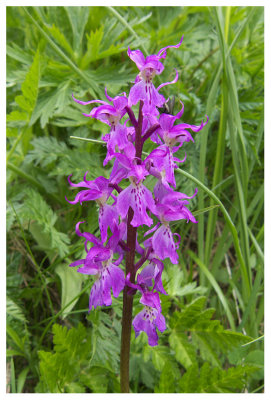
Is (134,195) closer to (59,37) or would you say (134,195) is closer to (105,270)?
(105,270)

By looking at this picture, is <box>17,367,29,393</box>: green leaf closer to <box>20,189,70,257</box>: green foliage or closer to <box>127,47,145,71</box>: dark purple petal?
<box>20,189,70,257</box>: green foliage

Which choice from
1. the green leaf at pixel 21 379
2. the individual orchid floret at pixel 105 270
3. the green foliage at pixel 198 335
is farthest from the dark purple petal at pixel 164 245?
the green leaf at pixel 21 379

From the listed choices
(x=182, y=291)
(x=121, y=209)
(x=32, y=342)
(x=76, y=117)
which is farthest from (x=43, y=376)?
(x=76, y=117)

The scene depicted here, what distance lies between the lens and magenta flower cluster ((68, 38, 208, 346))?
1117 millimetres

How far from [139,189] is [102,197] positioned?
0.12 m

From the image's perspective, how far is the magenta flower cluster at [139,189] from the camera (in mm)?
1117

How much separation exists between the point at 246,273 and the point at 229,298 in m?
0.49

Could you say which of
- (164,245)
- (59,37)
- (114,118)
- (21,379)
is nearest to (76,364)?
(21,379)

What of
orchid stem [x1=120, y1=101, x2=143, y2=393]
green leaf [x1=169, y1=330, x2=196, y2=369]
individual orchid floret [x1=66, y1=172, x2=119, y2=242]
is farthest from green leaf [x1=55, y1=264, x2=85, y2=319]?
individual orchid floret [x1=66, y1=172, x2=119, y2=242]

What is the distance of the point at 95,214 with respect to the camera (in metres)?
1.83

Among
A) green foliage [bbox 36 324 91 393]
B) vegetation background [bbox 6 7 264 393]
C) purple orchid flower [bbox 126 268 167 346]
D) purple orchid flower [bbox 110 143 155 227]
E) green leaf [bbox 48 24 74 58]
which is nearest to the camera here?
purple orchid flower [bbox 110 143 155 227]

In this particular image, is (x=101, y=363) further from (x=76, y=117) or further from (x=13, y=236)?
(x=76, y=117)

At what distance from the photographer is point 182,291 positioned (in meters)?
1.80

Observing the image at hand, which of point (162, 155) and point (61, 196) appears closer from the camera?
point (162, 155)
